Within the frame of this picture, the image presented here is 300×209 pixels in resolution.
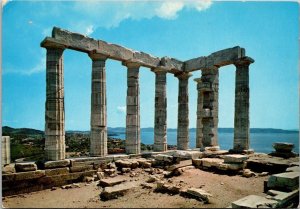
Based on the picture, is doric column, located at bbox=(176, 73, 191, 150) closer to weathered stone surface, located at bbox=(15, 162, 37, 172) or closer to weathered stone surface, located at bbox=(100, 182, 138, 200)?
weathered stone surface, located at bbox=(100, 182, 138, 200)

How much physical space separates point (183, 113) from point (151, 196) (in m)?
11.2

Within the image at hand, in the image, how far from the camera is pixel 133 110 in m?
15.9

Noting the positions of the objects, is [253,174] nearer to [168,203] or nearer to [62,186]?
[168,203]

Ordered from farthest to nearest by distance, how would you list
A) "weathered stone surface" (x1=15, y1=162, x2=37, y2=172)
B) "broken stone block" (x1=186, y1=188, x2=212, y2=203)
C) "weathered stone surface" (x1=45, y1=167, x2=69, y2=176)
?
"weathered stone surface" (x1=45, y1=167, x2=69, y2=176), "weathered stone surface" (x1=15, y1=162, x2=37, y2=172), "broken stone block" (x1=186, y1=188, x2=212, y2=203)

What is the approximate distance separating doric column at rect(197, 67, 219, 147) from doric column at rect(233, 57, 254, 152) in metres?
1.67

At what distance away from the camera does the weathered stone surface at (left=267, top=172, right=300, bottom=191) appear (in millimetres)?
8062

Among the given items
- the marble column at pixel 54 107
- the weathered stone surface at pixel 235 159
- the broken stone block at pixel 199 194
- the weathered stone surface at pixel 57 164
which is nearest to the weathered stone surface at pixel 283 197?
the broken stone block at pixel 199 194

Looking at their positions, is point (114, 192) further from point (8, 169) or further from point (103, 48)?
point (103, 48)

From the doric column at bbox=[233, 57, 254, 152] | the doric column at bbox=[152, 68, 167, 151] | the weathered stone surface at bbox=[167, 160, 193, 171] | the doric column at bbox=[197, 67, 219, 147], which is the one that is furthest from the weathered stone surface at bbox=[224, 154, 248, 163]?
the doric column at bbox=[152, 68, 167, 151]

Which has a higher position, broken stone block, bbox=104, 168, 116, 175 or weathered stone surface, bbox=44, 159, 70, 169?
weathered stone surface, bbox=44, 159, 70, 169

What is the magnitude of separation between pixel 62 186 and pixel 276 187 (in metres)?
8.80

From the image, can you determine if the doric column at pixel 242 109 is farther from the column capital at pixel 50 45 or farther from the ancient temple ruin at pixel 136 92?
the column capital at pixel 50 45

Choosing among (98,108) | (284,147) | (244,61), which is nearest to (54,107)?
(98,108)

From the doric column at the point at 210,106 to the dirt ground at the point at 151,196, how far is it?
5.84 m
